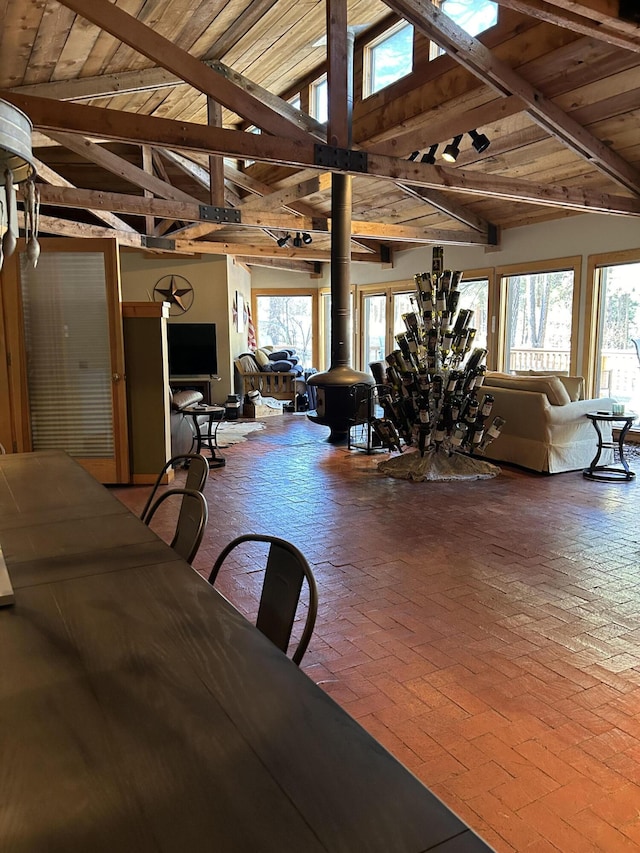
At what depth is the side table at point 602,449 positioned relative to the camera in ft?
18.5

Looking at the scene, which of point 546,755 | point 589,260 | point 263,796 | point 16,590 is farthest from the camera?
point 589,260

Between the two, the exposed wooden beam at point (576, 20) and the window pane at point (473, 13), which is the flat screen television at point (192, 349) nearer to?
the window pane at point (473, 13)

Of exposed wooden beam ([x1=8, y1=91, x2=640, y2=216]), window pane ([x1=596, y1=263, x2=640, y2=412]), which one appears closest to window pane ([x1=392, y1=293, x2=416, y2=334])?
window pane ([x1=596, y1=263, x2=640, y2=412])

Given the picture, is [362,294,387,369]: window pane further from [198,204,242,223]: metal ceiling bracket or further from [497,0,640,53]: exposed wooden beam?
[497,0,640,53]: exposed wooden beam

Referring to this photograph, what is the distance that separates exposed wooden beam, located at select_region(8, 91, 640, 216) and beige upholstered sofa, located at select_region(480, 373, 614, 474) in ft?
6.38

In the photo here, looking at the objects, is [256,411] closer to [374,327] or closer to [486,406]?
[374,327]

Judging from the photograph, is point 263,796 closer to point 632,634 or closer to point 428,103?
point 632,634

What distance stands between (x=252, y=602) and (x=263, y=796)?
2348 mm

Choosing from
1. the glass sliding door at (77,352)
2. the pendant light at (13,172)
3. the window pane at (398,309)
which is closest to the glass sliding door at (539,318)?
the window pane at (398,309)

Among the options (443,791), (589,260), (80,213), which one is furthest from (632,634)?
(80,213)

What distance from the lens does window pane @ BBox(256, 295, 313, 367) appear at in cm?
1332

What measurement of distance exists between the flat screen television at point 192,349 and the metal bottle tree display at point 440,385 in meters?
5.19

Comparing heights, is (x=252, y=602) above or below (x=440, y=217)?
below

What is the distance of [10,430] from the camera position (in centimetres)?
516
